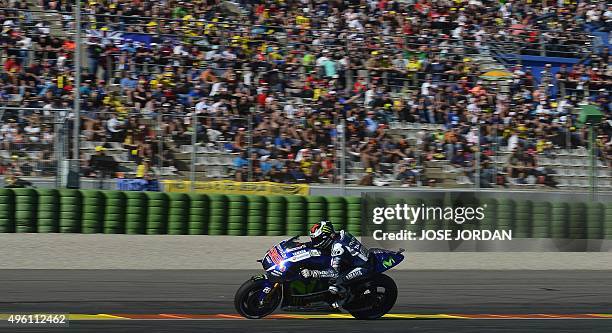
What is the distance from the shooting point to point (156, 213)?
18312 mm

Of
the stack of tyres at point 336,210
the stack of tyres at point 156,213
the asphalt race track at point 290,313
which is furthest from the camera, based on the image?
the stack of tyres at point 336,210

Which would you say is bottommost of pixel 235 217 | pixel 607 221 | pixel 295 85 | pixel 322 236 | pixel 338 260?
pixel 607 221

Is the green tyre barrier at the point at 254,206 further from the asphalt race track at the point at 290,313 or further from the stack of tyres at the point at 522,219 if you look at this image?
the stack of tyres at the point at 522,219

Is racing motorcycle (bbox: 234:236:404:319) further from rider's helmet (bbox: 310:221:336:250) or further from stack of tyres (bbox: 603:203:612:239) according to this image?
stack of tyres (bbox: 603:203:612:239)

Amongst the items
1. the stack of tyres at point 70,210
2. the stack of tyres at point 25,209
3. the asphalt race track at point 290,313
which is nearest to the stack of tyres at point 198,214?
the stack of tyres at point 70,210

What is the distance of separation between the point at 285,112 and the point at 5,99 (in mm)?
5886

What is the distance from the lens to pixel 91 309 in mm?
10289

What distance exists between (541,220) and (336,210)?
411cm

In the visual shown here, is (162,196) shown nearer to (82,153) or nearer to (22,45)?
(82,153)

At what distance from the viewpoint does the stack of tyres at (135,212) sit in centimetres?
1811

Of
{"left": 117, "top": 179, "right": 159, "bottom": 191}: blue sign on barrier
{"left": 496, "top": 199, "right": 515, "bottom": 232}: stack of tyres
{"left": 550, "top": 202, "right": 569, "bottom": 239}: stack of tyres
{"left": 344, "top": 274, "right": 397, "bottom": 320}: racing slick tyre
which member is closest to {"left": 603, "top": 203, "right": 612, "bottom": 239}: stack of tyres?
{"left": 550, "top": 202, "right": 569, "bottom": 239}: stack of tyres

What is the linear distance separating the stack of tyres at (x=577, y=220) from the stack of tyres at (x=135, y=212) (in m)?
8.51

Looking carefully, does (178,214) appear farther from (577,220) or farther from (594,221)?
(594,221)

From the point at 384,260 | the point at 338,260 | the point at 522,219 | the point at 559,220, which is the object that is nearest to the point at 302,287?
the point at 338,260
